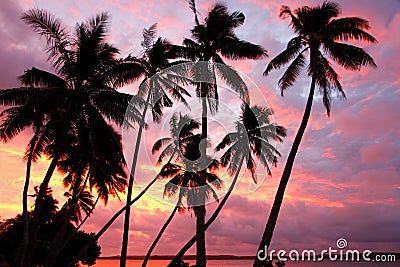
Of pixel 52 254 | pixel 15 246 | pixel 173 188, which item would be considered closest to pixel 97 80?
pixel 52 254

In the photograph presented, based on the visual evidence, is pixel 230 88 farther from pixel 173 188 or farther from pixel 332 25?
pixel 173 188

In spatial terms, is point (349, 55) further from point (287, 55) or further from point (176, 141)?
point (176, 141)

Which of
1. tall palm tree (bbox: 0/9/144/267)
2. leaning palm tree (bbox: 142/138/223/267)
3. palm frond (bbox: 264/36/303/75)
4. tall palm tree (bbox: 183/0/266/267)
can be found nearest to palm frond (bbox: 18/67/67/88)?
tall palm tree (bbox: 0/9/144/267)

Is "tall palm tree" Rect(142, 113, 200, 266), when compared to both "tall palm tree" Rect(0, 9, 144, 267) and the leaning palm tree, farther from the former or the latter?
"tall palm tree" Rect(0, 9, 144, 267)

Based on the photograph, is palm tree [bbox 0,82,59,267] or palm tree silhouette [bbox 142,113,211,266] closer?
palm tree [bbox 0,82,59,267]

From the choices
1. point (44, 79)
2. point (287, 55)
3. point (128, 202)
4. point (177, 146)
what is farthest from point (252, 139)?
point (44, 79)

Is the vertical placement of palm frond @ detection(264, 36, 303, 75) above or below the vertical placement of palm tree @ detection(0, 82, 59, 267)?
above

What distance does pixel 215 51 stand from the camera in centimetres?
2558

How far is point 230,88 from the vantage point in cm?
2459

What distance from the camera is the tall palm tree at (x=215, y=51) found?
24.5m

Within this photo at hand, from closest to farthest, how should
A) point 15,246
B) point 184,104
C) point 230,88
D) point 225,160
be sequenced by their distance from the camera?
point 230,88 < point 184,104 < point 225,160 < point 15,246

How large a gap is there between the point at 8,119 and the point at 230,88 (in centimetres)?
1121

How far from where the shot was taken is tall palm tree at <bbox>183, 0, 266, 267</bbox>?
24500mm

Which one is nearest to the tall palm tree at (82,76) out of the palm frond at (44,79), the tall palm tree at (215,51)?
the palm frond at (44,79)
